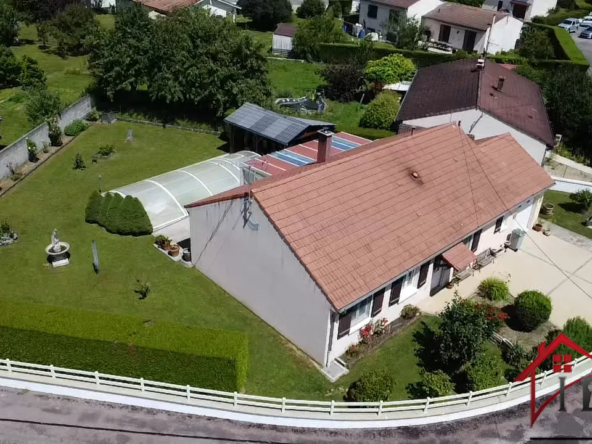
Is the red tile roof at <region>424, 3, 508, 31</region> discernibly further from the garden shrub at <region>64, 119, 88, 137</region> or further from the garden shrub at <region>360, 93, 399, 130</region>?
the garden shrub at <region>64, 119, 88, 137</region>

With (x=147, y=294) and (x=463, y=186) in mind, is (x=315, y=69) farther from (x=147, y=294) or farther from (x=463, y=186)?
(x=147, y=294)

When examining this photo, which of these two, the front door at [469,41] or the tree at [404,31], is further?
the front door at [469,41]

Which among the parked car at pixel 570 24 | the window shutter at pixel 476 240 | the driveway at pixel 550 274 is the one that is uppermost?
the parked car at pixel 570 24

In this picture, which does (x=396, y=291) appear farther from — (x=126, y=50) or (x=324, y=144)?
(x=126, y=50)

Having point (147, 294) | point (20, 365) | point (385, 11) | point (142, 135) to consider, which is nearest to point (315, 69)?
point (385, 11)

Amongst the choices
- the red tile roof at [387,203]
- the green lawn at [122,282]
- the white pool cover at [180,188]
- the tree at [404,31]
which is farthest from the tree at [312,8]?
the red tile roof at [387,203]

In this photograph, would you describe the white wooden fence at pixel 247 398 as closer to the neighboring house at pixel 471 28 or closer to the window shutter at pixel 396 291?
the window shutter at pixel 396 291
